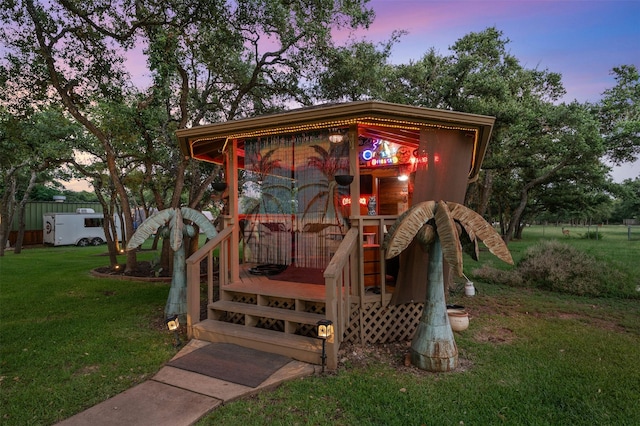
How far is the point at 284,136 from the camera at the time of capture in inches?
223

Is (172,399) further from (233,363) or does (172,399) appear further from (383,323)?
(383,323)

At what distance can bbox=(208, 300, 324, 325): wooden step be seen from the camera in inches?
174

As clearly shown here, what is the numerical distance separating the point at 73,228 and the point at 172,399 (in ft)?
78.8

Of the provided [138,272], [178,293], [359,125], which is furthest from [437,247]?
[138,272]

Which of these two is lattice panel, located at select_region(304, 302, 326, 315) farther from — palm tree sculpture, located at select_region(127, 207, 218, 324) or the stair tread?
palm tree sculpture, located at select_region(127, 207, 218, 324)

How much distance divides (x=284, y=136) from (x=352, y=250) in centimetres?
238

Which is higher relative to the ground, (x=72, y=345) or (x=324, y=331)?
(x=324, y=331)

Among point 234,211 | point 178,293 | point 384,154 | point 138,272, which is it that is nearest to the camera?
point 178,293

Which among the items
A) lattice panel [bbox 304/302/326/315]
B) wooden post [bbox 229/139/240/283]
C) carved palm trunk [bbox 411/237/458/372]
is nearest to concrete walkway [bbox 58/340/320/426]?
lattice panel [bbox 304/302/326/315]

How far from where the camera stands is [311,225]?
5570 mm

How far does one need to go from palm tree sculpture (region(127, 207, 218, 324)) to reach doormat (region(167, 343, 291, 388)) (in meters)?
1.40

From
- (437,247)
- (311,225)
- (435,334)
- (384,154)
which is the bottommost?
(435,334)

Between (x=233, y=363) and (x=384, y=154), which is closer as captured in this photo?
(x=233, y=363)

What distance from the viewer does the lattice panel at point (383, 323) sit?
4711mm
